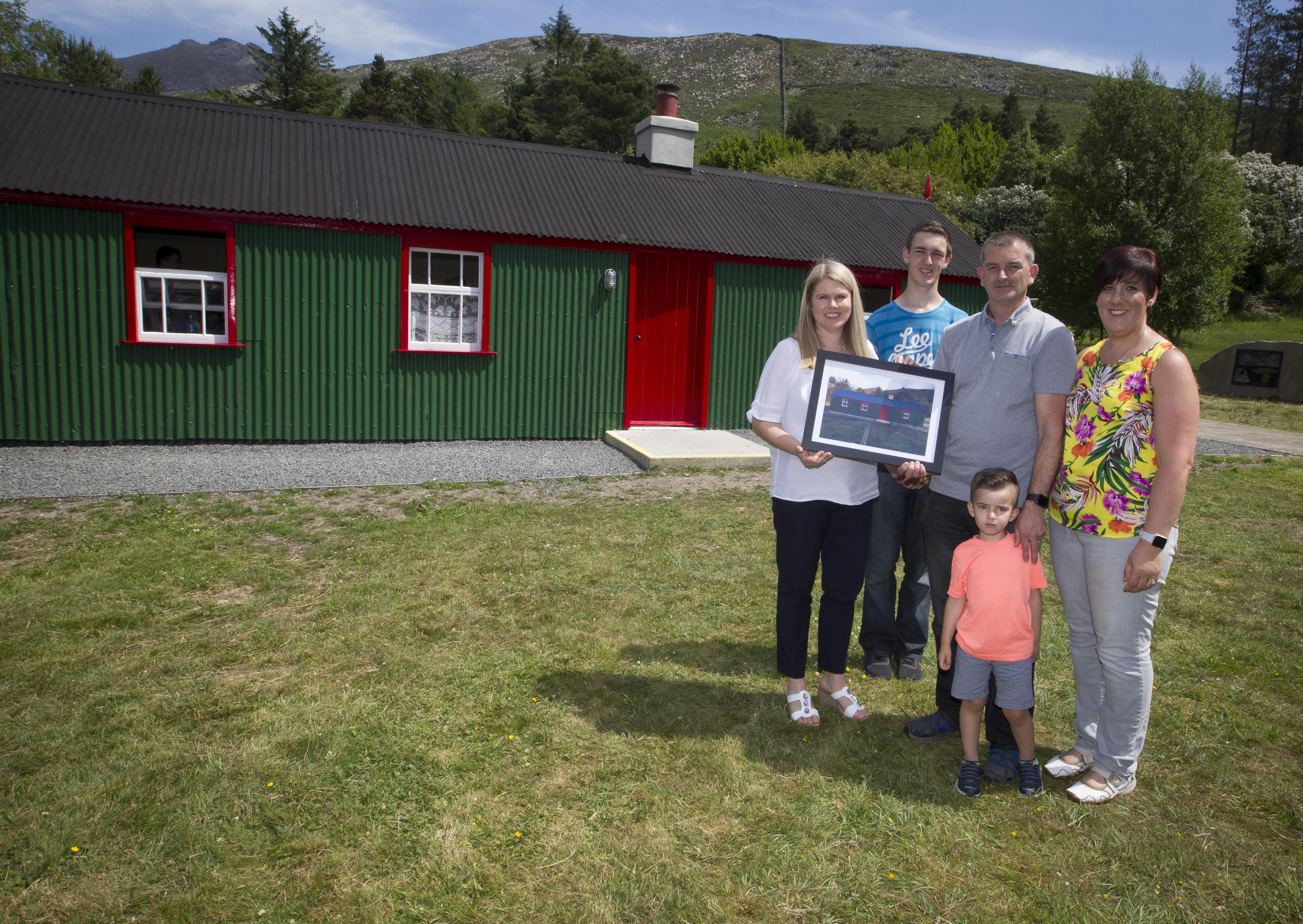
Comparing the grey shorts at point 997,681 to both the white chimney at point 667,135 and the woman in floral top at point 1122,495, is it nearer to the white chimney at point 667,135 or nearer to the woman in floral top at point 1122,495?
the woman in floral top at point 1122,495

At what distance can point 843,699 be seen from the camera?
12.7 feet

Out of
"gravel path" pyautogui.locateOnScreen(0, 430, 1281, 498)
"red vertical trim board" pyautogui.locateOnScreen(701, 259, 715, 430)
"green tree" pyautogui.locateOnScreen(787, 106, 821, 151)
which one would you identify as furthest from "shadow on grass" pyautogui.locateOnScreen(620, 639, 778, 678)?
"green tree" pyautogui.locateOnScreen(787, 106, 821, 151)

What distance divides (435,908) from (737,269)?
35.0 feet

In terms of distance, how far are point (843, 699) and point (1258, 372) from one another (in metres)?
22.6

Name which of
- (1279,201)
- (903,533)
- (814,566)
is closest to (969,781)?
(814,566)

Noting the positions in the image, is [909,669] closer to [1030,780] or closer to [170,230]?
[1030,780]

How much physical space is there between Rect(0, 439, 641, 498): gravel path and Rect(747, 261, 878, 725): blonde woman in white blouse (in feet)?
18.3

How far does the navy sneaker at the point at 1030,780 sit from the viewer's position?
3.24m

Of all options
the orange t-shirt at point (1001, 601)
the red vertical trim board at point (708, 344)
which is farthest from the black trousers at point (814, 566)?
the red vertical trim board at point (708, 344)

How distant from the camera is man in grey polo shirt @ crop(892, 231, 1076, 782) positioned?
10.5ft

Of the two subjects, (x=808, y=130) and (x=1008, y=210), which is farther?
(x=808, y=130)

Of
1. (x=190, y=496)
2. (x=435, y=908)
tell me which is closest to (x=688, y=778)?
(x=435, y=908)

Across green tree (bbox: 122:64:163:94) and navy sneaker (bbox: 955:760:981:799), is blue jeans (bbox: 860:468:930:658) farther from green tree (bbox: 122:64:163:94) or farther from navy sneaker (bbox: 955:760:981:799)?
green tree (bbox: 122:64:163:94)

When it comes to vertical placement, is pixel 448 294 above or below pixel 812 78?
below
